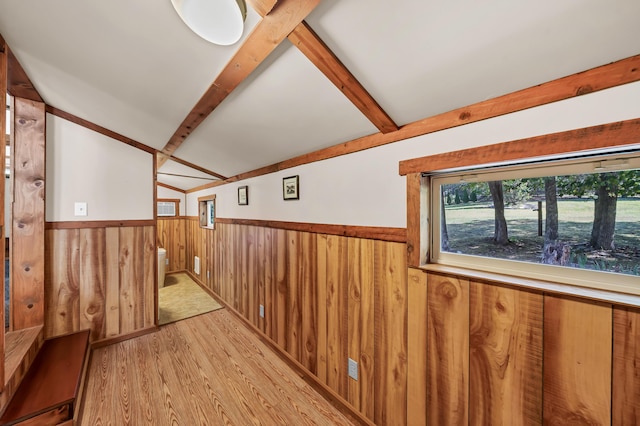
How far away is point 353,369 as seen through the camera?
1653 millimetres

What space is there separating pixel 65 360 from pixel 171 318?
123 cm

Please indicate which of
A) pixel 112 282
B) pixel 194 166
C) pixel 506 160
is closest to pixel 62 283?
pixel 112 282

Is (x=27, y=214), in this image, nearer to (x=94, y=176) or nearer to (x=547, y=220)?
(x=94, y=176)

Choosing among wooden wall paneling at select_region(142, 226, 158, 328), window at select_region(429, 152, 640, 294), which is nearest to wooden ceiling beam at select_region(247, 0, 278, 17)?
window at select_region(429, 152, 640, 294)

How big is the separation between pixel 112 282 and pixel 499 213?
11.0 feet

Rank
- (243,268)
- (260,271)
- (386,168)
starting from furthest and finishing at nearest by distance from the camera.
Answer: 1. (243,268)
2. (260,271)
3. (386,168)

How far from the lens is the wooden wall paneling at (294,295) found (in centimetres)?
211

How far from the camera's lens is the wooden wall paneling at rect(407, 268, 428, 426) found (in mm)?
1272

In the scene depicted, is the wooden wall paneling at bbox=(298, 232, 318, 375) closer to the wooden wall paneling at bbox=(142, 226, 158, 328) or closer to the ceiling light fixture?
the ceiling light fixture

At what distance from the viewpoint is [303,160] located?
2051 millimetres

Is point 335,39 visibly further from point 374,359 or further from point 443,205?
point 374,359

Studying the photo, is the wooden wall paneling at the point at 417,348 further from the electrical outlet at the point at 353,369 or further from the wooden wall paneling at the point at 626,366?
the wooden wall paneling at the point at 626,366

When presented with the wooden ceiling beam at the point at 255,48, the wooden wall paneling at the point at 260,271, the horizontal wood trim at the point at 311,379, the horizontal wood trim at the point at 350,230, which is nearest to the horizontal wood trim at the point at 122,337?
the horizontal wood trim at the point at 311,379

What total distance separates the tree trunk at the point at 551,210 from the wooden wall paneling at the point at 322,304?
124cm
